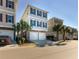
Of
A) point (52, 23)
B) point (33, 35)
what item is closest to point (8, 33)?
point (33, 35)

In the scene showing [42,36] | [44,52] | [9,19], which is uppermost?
[9,19]

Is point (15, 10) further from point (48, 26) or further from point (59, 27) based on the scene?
point (59, 27)

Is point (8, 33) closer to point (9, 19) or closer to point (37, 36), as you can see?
point (9, 19)

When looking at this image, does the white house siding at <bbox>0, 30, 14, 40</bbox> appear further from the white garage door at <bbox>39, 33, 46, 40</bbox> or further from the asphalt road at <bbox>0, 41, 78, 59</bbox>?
the white garage door at <bbox>39, 33, 46, 40</bbox>

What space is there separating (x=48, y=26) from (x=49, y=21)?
2.9 inches

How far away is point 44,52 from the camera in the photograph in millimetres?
2129

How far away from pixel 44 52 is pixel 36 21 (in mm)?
439

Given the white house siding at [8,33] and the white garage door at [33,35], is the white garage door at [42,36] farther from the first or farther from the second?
the white house siding at [8,33]

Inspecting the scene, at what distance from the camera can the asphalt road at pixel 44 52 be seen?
6.34 feet

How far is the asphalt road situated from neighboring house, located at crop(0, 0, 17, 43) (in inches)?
7.7

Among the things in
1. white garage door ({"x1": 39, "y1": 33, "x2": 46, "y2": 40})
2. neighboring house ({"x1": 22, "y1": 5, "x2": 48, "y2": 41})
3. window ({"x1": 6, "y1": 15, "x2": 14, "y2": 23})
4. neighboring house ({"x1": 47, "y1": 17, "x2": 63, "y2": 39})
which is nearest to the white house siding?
window ({"x1": 6, "y1": 15, "x2": 14, "y2": 23})

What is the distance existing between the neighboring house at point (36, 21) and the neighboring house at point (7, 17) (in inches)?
6.6

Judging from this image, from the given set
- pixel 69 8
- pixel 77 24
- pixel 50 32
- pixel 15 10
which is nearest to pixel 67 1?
pixel 69 8

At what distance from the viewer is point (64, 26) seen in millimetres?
2211
